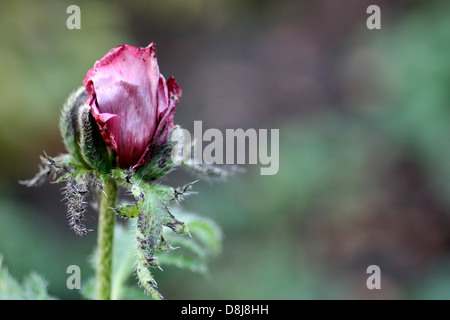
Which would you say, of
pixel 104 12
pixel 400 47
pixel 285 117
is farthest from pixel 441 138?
pixel 104 12

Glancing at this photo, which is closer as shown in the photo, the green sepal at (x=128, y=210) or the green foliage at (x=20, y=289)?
the green sepal at (x=128, y=210)

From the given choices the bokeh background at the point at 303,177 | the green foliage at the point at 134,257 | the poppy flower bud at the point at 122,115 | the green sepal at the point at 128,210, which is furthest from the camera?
the bokeh background at the point at 303,177

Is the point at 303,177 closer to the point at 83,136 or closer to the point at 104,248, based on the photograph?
the point at 104,248

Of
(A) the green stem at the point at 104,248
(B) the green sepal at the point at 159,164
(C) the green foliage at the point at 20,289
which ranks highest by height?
(B) the green sepal at the point at 159,164

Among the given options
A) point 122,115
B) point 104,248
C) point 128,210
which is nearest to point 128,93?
point 122,115

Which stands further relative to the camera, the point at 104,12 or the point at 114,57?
the point at 104,12

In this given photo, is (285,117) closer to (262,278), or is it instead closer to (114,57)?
(262,278)

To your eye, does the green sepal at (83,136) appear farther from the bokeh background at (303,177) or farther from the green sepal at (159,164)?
the bokeh background at (303,177)

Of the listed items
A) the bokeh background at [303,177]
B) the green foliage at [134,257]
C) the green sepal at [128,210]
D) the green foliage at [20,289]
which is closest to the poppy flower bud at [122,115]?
the green sepal at [128,210]
